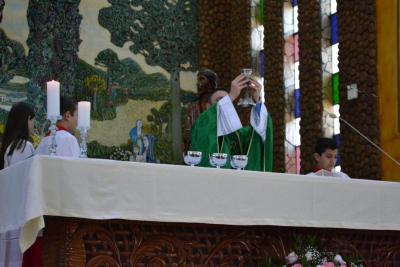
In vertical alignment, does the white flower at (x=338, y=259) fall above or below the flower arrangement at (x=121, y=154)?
below

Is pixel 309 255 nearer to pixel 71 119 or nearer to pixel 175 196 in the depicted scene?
pixel 175 196

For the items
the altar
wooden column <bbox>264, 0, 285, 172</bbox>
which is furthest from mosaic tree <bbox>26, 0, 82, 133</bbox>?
the altar

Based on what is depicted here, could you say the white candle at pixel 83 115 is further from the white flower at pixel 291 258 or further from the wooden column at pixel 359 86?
the wooden column at pixel 359 86

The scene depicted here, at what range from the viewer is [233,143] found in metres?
6.29

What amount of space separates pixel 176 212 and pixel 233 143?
1.79 metres

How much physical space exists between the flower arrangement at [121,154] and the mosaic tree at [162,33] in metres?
0.67

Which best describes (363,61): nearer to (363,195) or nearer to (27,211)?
(363,195)

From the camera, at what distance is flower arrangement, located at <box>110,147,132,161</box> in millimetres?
10062

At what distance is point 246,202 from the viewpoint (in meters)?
4.78

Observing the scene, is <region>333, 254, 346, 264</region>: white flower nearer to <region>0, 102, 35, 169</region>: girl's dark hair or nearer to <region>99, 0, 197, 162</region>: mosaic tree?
<region>0, 102, 35, 169</region>: girl's dark hair

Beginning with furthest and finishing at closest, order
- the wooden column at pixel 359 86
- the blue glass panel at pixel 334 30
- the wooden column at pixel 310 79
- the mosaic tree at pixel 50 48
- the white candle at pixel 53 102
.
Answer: the mosaic tree at pixel 50 48 → the blue glass panel at pixel 334 30 → the wooden column at pixel 310 79 → the wooden column at pixel 359 86 → the white candle at pixel 53 102

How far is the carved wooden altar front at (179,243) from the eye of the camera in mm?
4395

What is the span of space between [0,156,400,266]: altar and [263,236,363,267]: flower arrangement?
85mm

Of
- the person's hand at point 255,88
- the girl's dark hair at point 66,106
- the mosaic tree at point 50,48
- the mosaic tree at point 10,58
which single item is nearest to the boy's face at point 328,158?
the person's hand at point 255,88
